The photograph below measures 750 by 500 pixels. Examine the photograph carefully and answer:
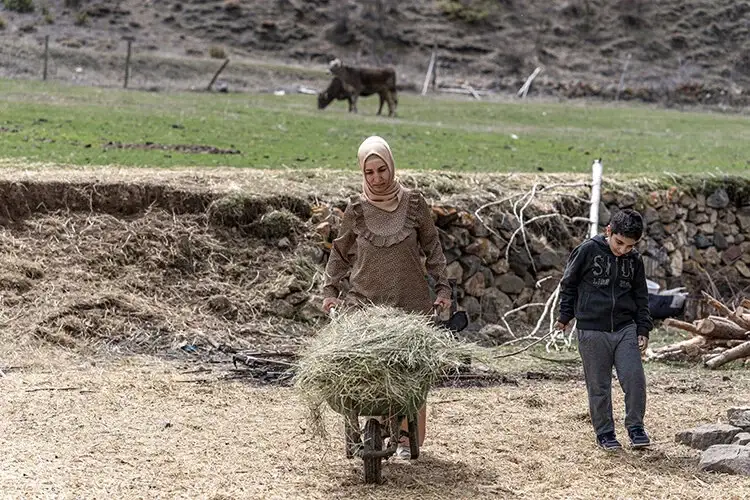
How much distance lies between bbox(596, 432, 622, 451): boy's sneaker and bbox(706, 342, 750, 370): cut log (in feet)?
11.2

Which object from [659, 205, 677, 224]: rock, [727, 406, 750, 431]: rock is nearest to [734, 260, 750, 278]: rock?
[659, 205, 677, 224]: rock

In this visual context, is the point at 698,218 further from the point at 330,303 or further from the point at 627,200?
the point at 330,303

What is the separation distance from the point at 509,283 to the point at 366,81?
640 inches

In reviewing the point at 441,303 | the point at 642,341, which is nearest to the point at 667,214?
the point at 642,341

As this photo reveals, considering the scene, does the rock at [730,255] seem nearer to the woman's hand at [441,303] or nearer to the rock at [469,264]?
the rock at [469,264]

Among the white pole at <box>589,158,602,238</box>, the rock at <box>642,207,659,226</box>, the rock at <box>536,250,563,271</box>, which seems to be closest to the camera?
the rock at <box>536,250,563,271</box>

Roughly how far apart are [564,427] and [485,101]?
26.3 metres

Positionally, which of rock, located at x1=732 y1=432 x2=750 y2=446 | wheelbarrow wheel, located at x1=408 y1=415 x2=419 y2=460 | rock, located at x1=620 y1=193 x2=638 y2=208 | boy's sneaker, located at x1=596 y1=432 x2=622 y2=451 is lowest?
boy's sneaker, located at x1=596 y1=432 x2=622 y2=451

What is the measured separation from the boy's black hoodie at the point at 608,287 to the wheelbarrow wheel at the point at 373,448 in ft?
5.51

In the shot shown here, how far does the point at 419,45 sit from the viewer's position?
4703 cm

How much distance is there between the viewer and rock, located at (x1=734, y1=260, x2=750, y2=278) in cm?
1457

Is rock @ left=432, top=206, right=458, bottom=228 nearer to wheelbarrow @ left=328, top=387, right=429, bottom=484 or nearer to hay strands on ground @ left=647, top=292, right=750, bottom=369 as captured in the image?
hay strands on ground @ left=647, top=292, right=750, bottom=369

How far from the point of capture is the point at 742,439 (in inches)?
275

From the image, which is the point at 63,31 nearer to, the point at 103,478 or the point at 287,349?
the point at 287,349
